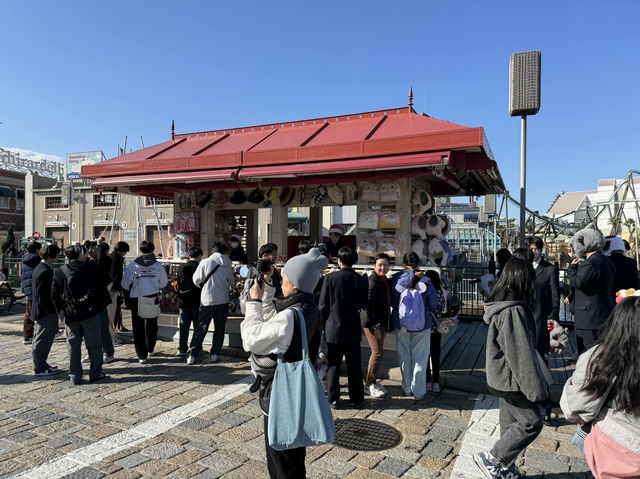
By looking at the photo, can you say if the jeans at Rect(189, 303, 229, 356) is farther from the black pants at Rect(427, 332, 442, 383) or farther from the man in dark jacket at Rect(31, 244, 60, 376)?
the black pants at Rect(427, 332, 442, 383)

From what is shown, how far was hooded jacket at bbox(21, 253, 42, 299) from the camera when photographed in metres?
7.26

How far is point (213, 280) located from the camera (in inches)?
253

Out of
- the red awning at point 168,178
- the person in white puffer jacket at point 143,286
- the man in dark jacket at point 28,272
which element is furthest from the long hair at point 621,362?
the man in dark jacket at point 28,272

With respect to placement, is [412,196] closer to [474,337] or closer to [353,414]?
[474,337]

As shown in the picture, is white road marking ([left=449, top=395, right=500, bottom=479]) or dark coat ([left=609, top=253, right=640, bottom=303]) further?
dark coat ([left=609, top=253, right=640, bottom=303])

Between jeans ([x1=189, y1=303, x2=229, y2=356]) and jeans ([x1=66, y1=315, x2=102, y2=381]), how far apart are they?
132 centimetres

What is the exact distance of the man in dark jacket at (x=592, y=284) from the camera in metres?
4.59

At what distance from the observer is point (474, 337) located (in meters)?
7.61

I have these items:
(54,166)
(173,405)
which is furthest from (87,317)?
(54,166)

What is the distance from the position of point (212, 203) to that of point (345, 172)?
3569 mm

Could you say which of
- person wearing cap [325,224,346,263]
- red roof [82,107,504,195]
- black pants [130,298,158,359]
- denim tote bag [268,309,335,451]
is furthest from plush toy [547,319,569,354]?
black pants [130,298,158,359]

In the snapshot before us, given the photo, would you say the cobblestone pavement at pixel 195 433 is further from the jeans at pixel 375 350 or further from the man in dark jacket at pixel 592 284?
the man in dark jacket at pixel 592 284

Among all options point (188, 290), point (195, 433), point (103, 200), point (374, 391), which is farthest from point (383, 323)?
point (103, 200)

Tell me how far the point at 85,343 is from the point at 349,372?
3.57m
